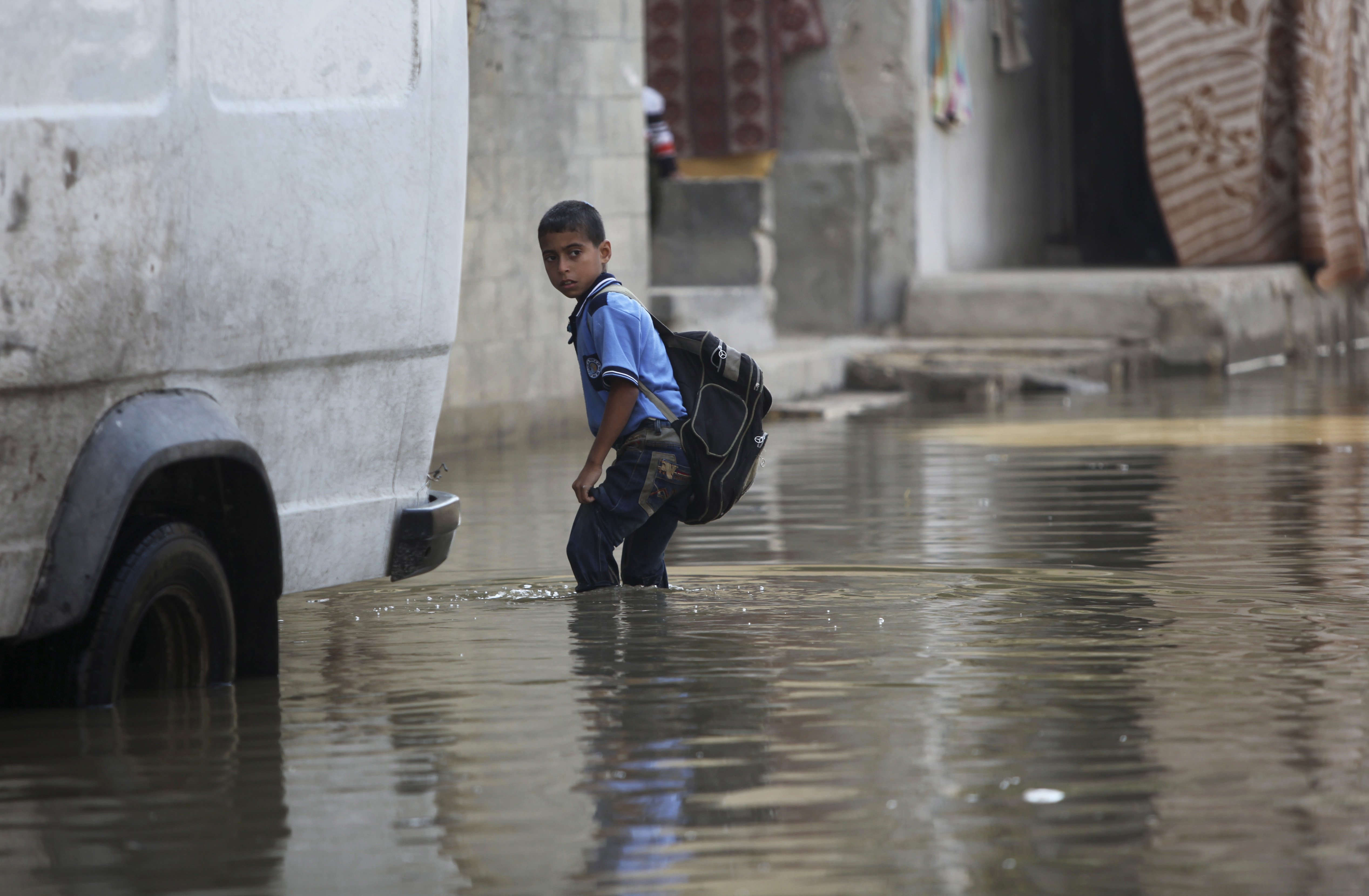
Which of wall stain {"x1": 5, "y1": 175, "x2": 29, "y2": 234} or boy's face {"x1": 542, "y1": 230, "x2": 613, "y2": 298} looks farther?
boy's face {"x1": 542, "y1": 230, "x2": 613, "y2": 298}

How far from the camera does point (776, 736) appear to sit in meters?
4.16

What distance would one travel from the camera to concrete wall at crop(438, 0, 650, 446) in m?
11.5

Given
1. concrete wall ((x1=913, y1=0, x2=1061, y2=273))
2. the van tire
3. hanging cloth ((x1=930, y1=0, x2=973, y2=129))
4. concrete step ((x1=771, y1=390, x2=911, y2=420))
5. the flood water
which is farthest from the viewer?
concrete wall ((x1=913, y1=0, x2=1061, y2=273))

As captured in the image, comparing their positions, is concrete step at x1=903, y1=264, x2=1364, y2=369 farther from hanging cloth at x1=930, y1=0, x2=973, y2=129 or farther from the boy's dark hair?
the boy's dark hair

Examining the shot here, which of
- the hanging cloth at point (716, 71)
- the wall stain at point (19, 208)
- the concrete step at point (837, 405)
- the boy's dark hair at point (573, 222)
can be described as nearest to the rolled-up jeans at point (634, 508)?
the boy's dark hair at point (573, 222)

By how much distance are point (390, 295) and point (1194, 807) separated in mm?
2141

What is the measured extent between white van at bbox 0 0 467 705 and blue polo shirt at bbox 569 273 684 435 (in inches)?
A: 27.5

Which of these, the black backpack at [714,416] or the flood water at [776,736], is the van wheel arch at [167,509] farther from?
the black backpack at [714,416]

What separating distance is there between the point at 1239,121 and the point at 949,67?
8.71 ft

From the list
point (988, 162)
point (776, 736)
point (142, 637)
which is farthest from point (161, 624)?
point (988, 162)

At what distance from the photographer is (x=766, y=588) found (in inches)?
250

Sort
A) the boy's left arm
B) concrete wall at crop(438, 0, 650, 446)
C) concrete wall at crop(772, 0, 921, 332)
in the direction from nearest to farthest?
the boy's left arm, concrete wall at crop(438, 0, 650, 446), concrete wall at crop(772, 0, 921, 332)

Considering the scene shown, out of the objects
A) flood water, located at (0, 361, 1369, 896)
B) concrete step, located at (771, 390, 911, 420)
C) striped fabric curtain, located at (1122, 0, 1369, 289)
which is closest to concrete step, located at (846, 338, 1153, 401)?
concrete step, located at (771, 390, 911, 420)

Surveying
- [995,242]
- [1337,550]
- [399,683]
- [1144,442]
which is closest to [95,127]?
[399,683]
